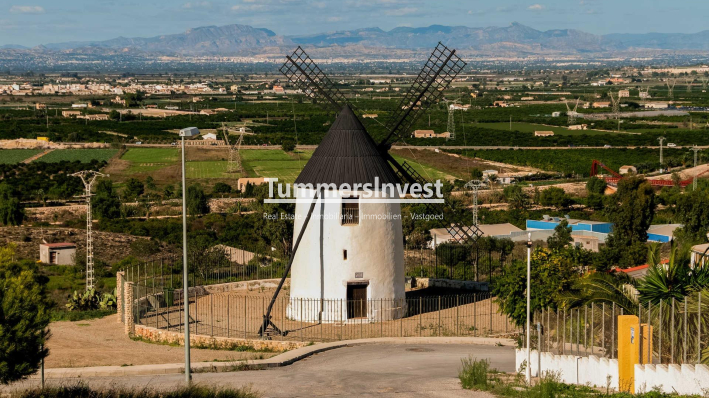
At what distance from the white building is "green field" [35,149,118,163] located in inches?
2925

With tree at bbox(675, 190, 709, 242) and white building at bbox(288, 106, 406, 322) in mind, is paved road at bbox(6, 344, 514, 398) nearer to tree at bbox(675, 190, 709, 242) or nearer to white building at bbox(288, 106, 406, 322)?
white building at bbox(288, 106, 406, 322)

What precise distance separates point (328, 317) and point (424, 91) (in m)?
7.51

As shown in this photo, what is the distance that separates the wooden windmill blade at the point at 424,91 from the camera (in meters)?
29.0

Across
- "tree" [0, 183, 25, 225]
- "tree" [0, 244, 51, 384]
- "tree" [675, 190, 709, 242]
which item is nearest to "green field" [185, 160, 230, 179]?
"tree" [0, 183, 25, 225]

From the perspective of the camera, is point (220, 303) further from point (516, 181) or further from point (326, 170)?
point (516, 181)

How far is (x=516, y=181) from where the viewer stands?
8025cm

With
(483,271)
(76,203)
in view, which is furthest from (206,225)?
(483,271)

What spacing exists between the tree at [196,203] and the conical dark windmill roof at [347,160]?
120 feet

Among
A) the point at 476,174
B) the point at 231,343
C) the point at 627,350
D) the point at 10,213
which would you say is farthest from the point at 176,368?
the point at 476,174

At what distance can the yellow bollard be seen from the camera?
53.4 feet

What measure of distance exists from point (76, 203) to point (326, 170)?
46.1 metres

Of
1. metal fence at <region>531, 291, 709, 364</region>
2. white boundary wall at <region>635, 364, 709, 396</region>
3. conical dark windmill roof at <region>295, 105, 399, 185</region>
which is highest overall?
conical dark windmill roof at <region>295, 105, 399, 185</region>

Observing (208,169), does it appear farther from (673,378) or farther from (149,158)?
(673,378)

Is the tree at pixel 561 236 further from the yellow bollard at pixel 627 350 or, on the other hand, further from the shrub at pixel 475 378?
the yellow bollard at pixel 627 350
